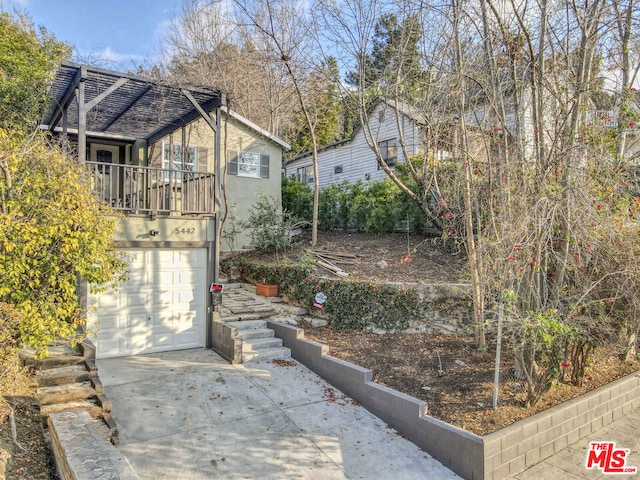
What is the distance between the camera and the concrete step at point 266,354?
744 centimetres

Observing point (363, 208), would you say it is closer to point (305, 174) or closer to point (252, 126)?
point (252, 126)

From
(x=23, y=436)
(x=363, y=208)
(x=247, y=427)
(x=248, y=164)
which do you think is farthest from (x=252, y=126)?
(x=23, y=436)

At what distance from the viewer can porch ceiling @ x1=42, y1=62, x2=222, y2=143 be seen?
709 centimetres

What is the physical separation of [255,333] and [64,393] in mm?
3565

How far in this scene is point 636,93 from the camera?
19.1 ft

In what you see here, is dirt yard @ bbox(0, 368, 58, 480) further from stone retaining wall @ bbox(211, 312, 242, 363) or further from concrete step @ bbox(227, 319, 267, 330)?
concrete step @ bbox(227, 319, 267, 330)

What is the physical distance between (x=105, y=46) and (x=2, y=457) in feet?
47.6

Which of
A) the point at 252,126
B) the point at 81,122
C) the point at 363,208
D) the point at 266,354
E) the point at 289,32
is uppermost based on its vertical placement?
the point at 289,32

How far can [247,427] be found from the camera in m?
5.22

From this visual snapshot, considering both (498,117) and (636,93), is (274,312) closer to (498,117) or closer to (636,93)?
(498,117)

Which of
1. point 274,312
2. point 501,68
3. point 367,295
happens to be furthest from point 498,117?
point 274,312

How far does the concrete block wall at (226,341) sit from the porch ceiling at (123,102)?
4463 millimetres

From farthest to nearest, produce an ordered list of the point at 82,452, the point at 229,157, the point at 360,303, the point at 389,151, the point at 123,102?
the point at 389,151 < the point at 229,157 < the point at 123,102 < the point at 360,303 < the point at 82,452

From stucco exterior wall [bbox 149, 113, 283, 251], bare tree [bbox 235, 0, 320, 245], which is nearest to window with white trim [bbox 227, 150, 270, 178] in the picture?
stucco exterior wall [bbox 149, 113, 283, 251]
